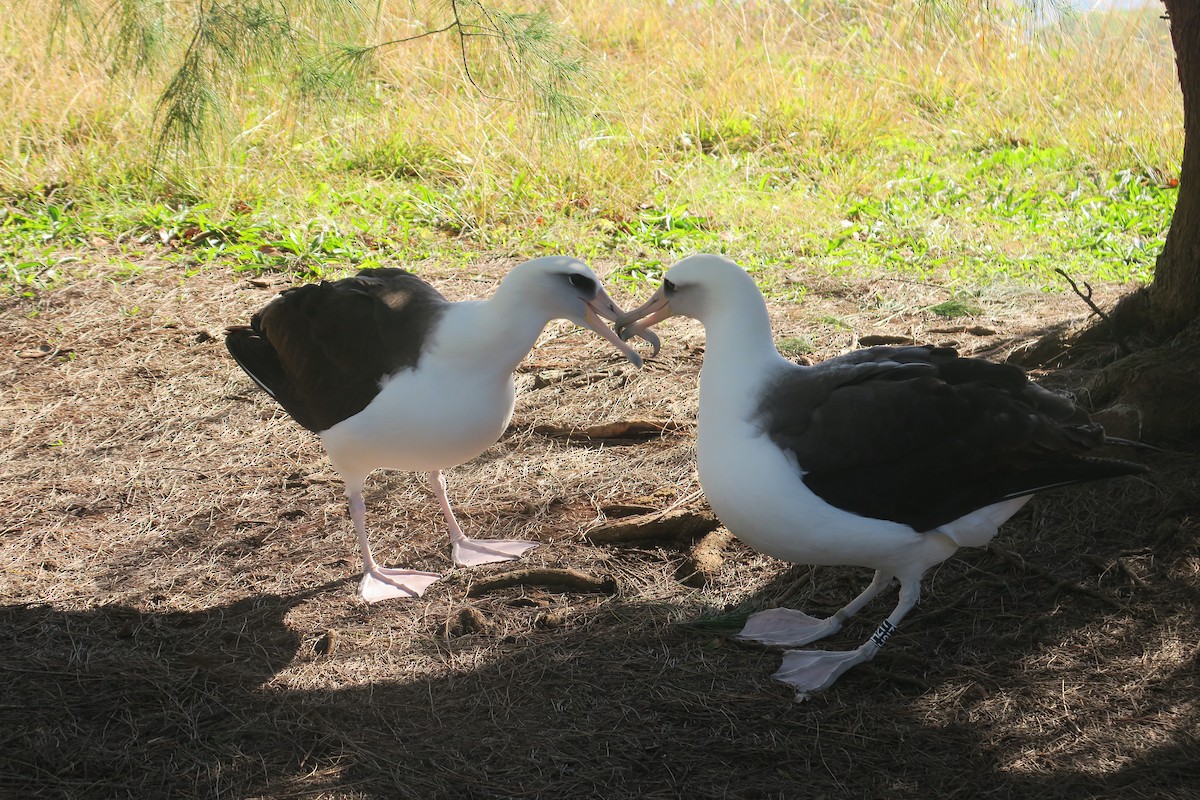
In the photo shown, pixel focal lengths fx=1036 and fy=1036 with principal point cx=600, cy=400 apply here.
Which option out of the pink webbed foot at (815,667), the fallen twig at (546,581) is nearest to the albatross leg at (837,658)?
the pink webbed foot at (815,667)

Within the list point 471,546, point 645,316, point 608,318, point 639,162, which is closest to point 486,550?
point 471,546

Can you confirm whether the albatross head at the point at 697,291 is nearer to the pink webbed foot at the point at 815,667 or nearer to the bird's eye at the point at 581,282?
the bird's eye at the point at 581,282

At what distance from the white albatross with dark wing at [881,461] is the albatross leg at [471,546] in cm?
114

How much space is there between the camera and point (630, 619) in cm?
366

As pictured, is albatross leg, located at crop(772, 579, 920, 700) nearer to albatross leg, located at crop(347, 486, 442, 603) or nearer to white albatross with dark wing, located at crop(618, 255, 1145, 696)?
white albatross with dark wing, located at crop(618, 255, 1145, 696)

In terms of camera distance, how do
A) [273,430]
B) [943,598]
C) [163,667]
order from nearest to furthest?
[163,667] < [943,598] < [273,430]

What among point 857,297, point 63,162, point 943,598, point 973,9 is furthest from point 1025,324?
point 63,162

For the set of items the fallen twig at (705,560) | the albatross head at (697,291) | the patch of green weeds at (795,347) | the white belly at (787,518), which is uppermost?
the albatross head at (697,291)

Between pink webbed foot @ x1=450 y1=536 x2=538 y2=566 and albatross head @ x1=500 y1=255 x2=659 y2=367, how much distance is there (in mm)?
987

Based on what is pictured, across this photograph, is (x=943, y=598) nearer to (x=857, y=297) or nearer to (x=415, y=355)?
(x=415, y=355)

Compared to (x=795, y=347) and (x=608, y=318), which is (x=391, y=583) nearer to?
(x=608, y=318)

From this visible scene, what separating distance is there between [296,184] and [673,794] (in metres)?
6.22

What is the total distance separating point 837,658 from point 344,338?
2.10 metres

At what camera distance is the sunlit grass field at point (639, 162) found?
276 inches
